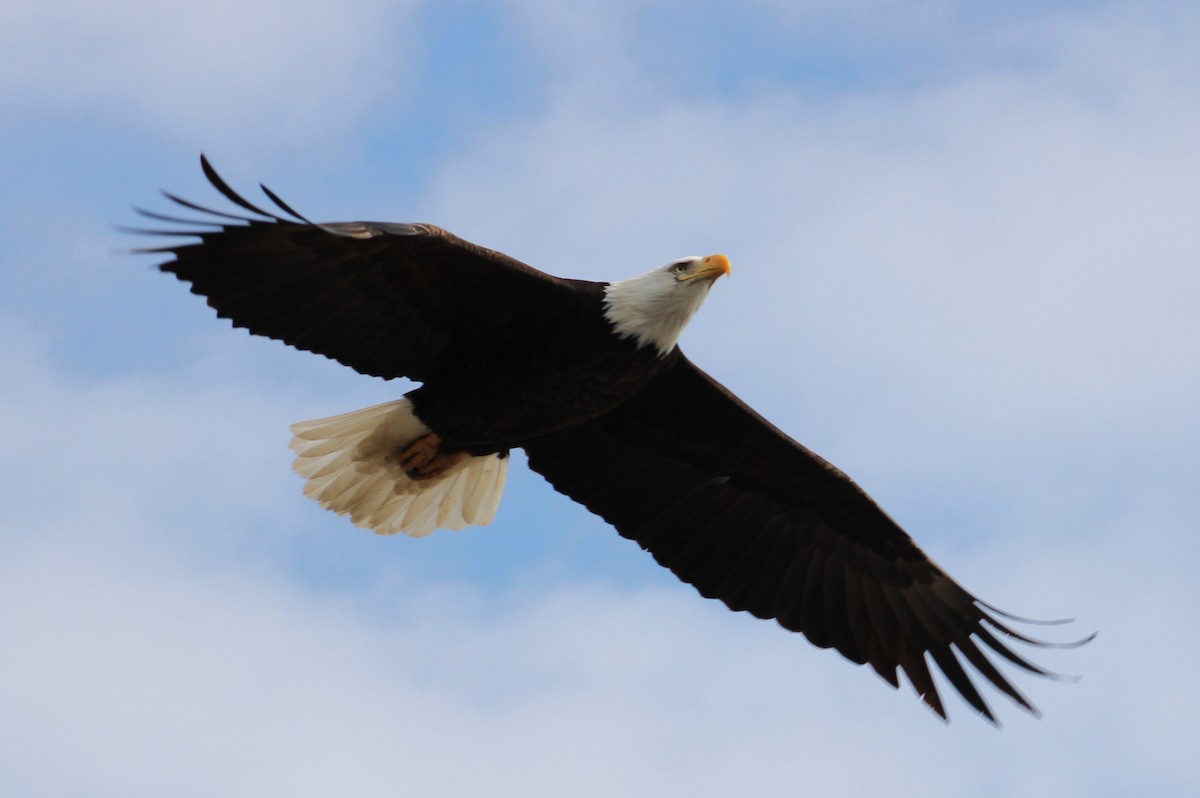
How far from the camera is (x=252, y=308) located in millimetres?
8188

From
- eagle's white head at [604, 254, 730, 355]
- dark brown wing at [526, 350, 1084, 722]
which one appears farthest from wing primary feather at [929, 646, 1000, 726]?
eagle's white head at [604, 254, 730, 355]

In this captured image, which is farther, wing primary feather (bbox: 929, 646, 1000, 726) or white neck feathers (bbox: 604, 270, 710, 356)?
wing primary feather (bbox: 929, 646, 1000, 726)

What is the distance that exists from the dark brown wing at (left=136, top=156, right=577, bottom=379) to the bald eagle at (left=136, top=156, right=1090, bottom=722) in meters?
0.01

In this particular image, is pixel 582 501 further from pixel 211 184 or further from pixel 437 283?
pixel 211 184

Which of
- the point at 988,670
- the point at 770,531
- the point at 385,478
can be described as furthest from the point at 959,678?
the point at 385,478

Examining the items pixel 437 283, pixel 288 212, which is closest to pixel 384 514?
pixel 437 283

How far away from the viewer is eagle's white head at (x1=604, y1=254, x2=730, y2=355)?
345 inches

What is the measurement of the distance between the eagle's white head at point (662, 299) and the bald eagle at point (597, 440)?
0.01 metres

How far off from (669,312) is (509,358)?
31.6 inches

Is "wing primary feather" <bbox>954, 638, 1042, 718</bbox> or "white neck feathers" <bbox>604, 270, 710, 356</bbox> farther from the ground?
"white neck feathers" <bbox>604, 270, 710, 356</bbox>

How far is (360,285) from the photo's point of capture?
27.8 ft

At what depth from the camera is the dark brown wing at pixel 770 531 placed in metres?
9.85

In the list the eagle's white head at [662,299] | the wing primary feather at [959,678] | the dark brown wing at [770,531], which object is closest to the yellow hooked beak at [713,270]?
the eagle's white head at [662,299]

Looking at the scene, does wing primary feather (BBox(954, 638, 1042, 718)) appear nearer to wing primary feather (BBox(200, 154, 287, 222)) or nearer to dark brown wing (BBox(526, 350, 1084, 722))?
dark brown wing (BBox(526, 350, 1084, 722))
